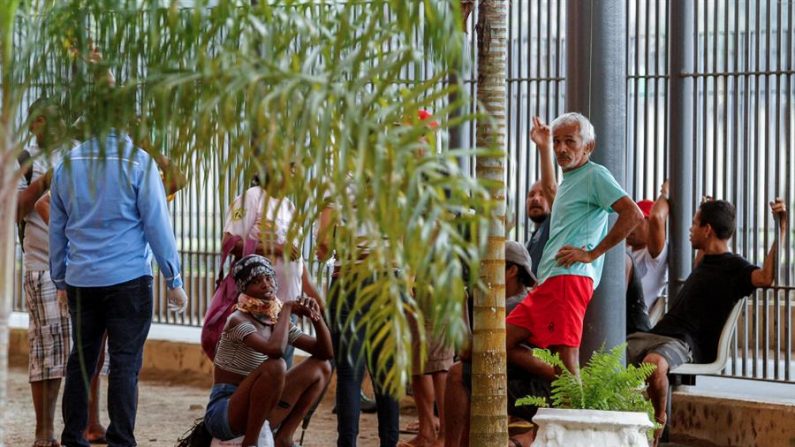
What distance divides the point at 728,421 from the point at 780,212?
1226mm

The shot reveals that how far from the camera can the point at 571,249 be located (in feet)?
21.6

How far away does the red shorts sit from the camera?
6.57 meters

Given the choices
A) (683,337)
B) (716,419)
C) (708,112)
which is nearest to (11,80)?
(683,337)

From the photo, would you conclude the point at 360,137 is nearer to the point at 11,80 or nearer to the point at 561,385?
the point at 11,80

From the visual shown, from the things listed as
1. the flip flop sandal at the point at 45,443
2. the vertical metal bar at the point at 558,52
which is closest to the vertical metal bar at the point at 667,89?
the vertical metal bar at the point at 558,52

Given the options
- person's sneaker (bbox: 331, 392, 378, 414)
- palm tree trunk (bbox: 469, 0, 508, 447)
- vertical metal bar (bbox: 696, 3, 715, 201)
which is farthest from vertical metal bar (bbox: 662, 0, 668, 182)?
palm tree trunk (bbox: 469, 0, 508, 447)

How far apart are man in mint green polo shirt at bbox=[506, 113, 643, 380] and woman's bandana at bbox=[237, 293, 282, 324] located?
3.69 feet

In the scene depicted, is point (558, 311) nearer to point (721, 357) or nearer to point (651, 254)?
point (721, 357)

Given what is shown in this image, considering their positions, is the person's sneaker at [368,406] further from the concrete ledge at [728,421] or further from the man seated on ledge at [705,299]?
the man seated on ledge at [705,299]

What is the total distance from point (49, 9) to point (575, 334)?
3116 mm

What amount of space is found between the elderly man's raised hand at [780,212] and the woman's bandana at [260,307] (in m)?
2.87

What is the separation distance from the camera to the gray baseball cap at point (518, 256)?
7133mm

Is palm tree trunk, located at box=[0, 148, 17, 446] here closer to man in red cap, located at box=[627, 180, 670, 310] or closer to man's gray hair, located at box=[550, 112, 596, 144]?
man's gray hair, located at box=[550, 112, 596, 144]

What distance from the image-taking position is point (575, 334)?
6605mm
